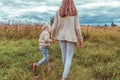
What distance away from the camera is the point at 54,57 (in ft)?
34.6

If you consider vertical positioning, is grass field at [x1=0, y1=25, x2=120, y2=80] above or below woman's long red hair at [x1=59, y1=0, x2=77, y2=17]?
below

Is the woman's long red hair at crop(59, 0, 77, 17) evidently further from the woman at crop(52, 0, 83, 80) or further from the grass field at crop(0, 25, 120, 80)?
the grass field at crop(0, 25, 120, 80)

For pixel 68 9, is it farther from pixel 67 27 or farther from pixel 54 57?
pixel 54 57

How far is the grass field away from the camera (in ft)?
29.1

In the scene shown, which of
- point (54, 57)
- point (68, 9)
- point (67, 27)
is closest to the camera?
point (68, 9)

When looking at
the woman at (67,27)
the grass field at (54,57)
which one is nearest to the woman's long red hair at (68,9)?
the woman at (67,27)

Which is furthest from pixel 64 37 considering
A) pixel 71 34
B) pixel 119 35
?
pixel 119 35

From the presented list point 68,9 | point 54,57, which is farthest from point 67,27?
point 54,57

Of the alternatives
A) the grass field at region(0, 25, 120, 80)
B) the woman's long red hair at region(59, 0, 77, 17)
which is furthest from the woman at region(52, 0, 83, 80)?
the grass field at region(0, 25, 120, 80)

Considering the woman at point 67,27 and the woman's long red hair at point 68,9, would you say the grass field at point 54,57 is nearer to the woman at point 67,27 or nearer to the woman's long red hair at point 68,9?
the woman at point 67,27

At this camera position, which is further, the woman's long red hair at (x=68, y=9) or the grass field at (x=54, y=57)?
the grass field at (x=54, y=57)

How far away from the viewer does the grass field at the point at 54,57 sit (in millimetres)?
8875

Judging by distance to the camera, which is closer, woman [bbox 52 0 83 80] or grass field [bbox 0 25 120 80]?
woman [bbox 52 0 83 80]

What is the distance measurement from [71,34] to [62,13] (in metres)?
0.51
